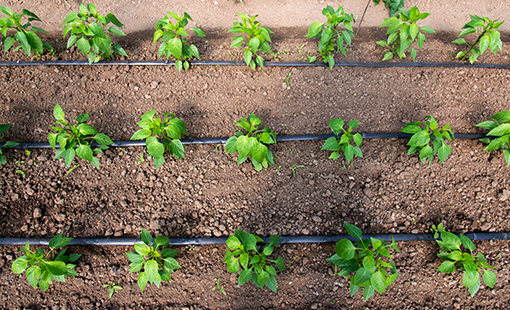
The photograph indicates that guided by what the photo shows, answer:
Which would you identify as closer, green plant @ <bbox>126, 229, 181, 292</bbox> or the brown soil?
green plant @ <bbox>126, 229, 181, 292</bbox>

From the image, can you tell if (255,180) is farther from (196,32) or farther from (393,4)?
(393,4)

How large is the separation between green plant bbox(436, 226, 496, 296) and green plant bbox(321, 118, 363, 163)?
0.96 meters

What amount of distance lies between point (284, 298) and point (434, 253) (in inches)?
53.6

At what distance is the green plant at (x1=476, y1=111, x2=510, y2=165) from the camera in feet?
8.43

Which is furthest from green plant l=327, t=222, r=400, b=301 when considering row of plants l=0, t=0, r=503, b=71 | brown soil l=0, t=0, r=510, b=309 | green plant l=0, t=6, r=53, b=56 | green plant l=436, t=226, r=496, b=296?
green plant l=0, t=6, r=53, b=56

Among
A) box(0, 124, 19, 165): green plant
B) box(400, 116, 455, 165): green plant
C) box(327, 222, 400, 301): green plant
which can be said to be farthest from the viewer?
box(0, 124, 19, 165): green plant

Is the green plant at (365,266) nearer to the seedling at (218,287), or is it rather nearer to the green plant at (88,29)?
the seedling at (218,287)

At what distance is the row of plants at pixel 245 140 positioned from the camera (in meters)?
2.38

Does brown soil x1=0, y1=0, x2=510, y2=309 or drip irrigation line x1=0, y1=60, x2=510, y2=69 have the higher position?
drip irrigation line x1=0, y1=60, x2=510, y2=69

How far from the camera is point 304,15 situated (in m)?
3.62

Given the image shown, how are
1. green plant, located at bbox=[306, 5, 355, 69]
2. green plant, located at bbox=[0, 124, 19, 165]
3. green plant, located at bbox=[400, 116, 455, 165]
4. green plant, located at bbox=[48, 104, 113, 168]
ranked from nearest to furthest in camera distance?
green plant, located at bbox=[48, 104, 113, 168], green plant, located at bbox=[400, 116, 455, 165], green plant, located at bbox=[0, 124, 19, 165], green plant, located at bbox=[306, 5, 355, 69]

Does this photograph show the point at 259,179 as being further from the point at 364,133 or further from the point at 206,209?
the point at 364,133

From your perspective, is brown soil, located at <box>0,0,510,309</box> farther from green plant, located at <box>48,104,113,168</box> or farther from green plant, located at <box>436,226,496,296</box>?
green plant, located at <box>48,104,113,168</box>

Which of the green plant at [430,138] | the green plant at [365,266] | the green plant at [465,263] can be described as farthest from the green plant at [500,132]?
the green plant at [365,266]
